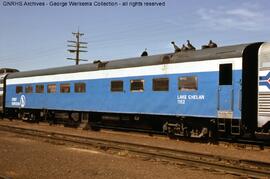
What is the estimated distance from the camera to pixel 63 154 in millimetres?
12773

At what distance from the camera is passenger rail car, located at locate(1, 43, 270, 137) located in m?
14.7

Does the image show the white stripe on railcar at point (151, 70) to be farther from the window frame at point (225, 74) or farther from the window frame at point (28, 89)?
the window frame at point (28, 89)

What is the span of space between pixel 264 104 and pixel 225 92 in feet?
5.52

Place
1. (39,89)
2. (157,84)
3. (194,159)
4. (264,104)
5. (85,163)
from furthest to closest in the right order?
1. (39,89)
2. (157,84)
3. (264,104)
4. (194,159)
5. (85,163)

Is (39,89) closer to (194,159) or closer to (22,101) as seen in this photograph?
(22,101)

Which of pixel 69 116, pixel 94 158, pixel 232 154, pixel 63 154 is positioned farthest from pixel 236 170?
pixel 69 116

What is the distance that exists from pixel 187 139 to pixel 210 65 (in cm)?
345

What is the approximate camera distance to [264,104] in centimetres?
1387

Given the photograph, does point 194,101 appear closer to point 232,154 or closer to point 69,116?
point 232,154

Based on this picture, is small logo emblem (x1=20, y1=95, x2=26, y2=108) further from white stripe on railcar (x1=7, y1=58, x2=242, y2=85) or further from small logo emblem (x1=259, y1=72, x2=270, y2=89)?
small logo emblem (x1=259, y1=72, x2=270, y2=89)

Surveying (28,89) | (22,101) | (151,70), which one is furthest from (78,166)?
(22,101)

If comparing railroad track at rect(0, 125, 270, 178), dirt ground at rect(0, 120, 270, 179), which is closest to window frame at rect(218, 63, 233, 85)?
dirt ground at rect(0, 120, 270, 179)

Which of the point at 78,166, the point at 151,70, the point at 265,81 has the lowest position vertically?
the point at 78,166

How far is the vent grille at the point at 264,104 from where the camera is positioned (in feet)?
45.0
